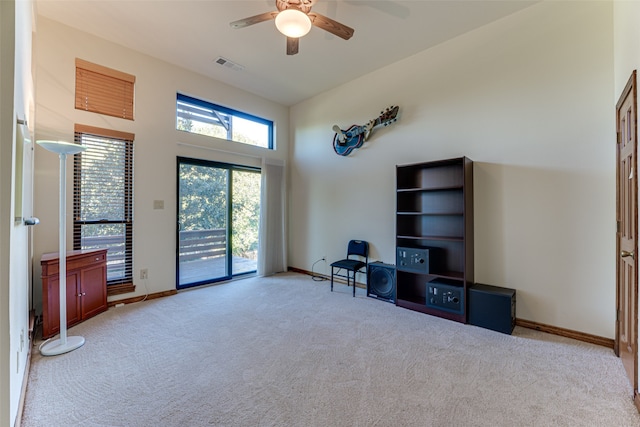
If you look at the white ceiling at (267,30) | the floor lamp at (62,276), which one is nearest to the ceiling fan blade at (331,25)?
the white ceiling at (267,30)

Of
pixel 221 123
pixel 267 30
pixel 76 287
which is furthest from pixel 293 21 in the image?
pixel 76 287

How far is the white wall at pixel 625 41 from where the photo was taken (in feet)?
5.87

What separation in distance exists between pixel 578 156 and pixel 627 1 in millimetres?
1186

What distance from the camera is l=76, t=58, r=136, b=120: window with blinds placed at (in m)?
3.16

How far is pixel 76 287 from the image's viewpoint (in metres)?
2.83

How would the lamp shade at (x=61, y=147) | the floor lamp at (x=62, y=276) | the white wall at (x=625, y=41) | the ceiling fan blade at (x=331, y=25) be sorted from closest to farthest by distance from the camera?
the white wall at (x=625, y=41) < the lamp shade at (x=61, y=147) < the floor lamp at (x=62, y=276) < the ceiling fan blade at (x=331, y=25)

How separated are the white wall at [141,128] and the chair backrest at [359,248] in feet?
7.88

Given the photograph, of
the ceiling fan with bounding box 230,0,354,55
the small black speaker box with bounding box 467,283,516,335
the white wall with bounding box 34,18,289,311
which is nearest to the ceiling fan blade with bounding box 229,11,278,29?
the ceiling fan with bounding box 230,0,354,55

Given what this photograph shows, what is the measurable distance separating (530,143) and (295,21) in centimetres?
262

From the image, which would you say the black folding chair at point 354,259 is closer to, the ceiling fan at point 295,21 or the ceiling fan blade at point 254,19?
the ceiling fan at point 295,21

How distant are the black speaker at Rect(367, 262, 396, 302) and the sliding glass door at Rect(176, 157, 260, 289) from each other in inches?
90.6

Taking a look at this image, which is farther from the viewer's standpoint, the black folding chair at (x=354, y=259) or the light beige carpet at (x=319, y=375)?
the black folding chair at (x=354, y=259)

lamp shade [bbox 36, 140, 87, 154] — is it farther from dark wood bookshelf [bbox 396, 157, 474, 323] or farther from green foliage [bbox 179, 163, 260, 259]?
dark wood bookshelf [bbox 396, 157, 474, 323]

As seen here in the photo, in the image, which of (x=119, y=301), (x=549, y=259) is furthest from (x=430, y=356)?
(x=119, y=301)
